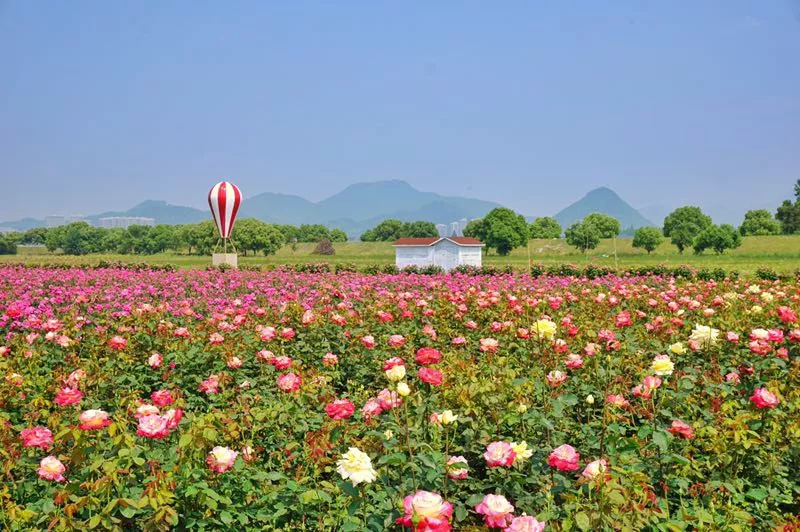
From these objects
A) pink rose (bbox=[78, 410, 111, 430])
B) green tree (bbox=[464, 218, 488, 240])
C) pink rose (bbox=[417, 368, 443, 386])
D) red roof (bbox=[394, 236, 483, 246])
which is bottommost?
pink rose (bbox=[78, 410, 111, 430])

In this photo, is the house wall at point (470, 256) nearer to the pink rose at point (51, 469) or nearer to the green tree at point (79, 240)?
the pink rose at point (51, 469)

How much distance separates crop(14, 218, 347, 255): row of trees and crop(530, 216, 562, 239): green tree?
52.7 m

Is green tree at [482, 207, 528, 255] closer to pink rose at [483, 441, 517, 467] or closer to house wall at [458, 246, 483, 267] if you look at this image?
house wall at [458, 246, 483, 267]

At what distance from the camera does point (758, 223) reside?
105688mm

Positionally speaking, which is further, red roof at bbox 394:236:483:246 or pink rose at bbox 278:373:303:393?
red roof at bbox 394:236:483:246

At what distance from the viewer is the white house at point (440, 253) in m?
21.0

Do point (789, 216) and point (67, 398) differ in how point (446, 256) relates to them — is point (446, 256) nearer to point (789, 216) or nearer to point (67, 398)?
point (67, 398)

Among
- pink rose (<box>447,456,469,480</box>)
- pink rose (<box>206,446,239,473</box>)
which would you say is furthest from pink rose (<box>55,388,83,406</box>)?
pink rose (<box>447,456,469,480</box>)

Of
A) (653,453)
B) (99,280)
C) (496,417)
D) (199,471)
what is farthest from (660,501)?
(99,280)

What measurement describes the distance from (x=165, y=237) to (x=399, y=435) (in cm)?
13960

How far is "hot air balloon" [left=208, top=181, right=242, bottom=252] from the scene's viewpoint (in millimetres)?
28000

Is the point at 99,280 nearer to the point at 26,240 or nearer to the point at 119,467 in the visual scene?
the point at 119,467

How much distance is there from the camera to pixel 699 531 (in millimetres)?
2312

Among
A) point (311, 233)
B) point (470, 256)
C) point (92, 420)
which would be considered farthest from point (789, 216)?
point (311, 233)
